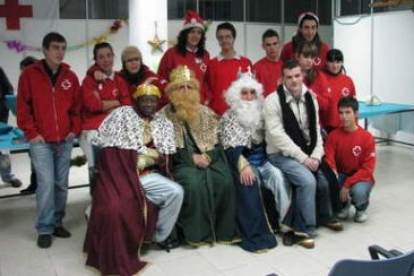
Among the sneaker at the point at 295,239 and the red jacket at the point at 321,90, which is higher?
the red jacket at the point at 321,90

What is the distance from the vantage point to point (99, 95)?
3.33 m

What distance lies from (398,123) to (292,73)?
3.93 metres

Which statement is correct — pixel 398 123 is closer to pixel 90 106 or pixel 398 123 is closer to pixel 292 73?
pixel 292 73

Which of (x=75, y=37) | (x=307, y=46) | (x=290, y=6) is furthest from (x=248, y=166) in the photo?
(x=290, y=6)

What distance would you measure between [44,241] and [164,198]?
93 cm

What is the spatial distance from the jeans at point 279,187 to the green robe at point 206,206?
0.28 meters

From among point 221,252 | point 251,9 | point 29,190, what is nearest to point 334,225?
→ point 221,252

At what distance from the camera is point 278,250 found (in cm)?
303

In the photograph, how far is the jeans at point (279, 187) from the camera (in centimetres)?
318

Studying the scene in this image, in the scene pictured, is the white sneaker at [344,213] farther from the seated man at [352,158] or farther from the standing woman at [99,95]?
the standing woman at [99,95]

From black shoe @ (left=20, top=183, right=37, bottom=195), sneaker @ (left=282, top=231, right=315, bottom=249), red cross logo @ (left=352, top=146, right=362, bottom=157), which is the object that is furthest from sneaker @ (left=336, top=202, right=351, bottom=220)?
black shoe @ (left=20, top=183, right=37, bottom=195)

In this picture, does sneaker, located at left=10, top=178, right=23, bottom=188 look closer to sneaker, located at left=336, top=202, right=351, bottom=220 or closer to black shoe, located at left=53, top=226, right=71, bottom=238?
black shoe, located at left=53, top=226, right=71, bottom=238

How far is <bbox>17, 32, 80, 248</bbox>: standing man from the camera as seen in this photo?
9.84ft

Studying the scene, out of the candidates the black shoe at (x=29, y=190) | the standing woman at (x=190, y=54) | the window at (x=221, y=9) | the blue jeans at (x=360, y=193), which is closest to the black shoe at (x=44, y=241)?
the black shoe at (x=29, y=190)
